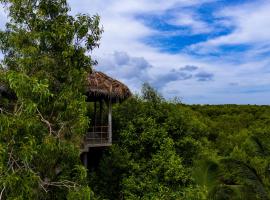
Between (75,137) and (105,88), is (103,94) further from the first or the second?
(75,137)

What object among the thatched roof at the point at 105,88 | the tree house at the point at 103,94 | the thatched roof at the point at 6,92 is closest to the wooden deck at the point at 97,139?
the tree house at the point at 103,94

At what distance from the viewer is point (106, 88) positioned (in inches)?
664

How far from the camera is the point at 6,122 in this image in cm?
870

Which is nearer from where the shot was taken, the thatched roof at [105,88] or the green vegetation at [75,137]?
the green vegetation at [75,137]

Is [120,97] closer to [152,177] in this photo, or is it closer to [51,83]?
[152,177]

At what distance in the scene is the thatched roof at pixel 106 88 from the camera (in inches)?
655

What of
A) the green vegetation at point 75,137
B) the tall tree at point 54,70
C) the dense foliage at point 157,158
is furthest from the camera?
the dense foliage at point 157,158

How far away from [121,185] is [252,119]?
1939 cm

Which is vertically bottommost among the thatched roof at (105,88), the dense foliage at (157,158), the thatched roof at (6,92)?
the dense foliage at (157,158)

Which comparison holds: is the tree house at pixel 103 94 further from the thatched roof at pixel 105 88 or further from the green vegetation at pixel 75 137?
the green vegetation at pixel 75 137

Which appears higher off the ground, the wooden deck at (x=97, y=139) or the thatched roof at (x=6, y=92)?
the thatched roof at (x=6, y=92)

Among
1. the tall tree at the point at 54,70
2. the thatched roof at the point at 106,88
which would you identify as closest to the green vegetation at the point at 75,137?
the tall tree at the point at 54,70

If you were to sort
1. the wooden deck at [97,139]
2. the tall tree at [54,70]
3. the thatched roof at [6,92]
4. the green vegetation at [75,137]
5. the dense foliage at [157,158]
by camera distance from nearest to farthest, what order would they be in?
the green vegetation at [75,137], the tall tree at [54,70], the thatched roof at [6,92], the dense foliage at [157,158], the wooden deck at [97,139]

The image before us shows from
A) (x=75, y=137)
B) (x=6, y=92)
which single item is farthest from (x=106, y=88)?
(x=75, y=137)
